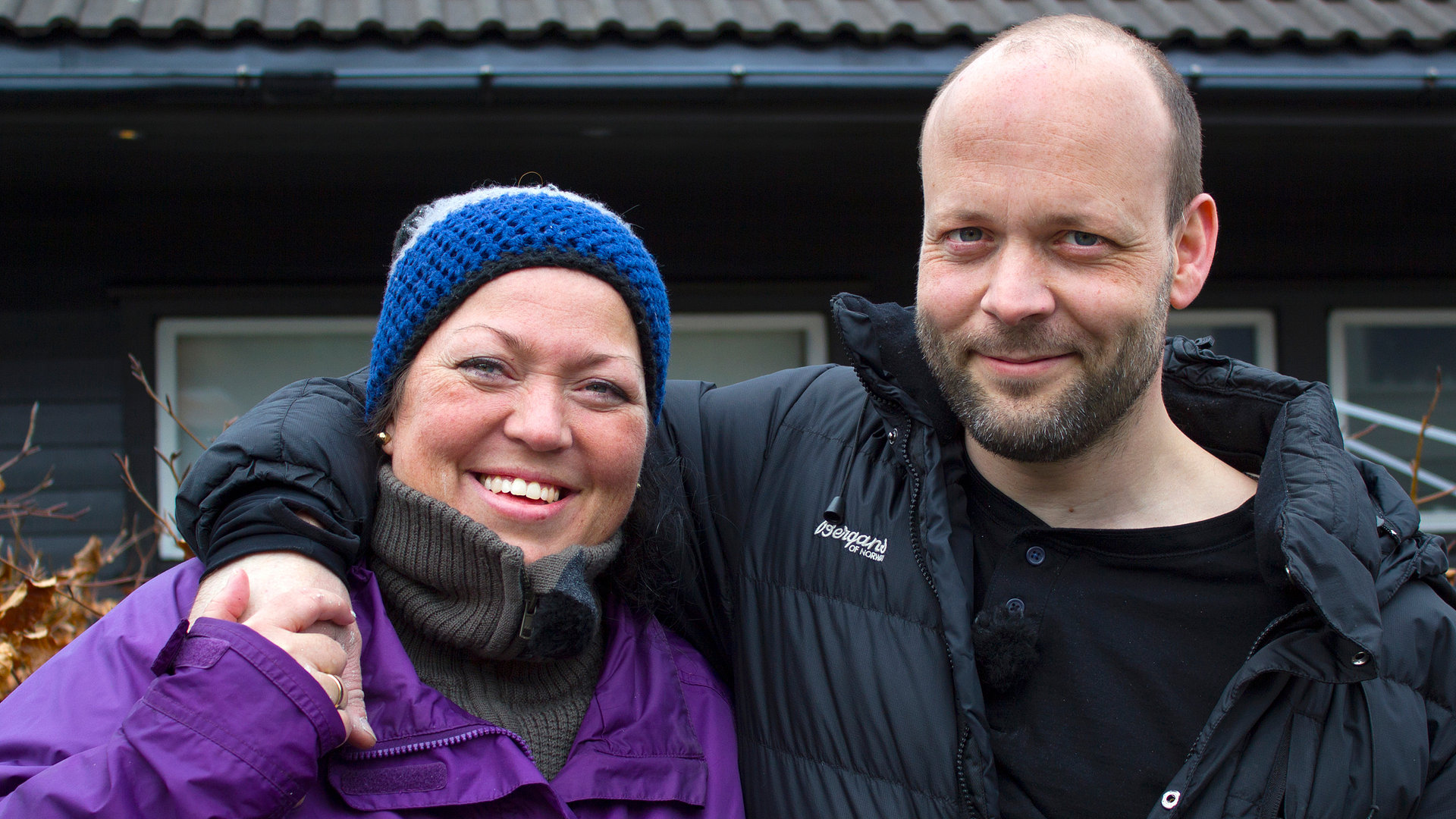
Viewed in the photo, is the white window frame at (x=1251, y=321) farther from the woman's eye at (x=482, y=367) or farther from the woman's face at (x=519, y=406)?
the woman's eye at (x=482, y=367)

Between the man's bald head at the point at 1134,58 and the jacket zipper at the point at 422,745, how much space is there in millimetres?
1290

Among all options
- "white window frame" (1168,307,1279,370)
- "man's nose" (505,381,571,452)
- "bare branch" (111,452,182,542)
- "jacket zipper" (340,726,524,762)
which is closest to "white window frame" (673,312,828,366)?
"white window frame" (1168,307,1279,370)

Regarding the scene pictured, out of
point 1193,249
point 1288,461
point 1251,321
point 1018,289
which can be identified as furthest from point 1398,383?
point 1018,289

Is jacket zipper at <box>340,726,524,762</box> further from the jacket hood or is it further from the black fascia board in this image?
the black fascia board

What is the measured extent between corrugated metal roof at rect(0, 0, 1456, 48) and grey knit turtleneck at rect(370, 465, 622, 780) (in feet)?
8.49

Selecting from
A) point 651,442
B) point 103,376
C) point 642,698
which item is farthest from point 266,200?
point 642,698

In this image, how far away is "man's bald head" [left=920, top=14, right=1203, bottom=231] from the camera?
6.14ft

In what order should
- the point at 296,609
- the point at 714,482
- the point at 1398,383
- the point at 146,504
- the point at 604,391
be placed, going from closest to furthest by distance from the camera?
the point at 296,609, the point at 604,391, the point at 714,482, the point at 146,504, the point at 1398,383

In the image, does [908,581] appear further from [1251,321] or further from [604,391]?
[1251,321]

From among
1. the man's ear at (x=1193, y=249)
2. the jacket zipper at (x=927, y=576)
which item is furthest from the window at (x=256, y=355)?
the man's ear at (x=1193, y=249)

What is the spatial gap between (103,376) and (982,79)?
4.29 m

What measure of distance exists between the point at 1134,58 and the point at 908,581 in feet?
3.18

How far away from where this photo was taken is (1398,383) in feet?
18.2

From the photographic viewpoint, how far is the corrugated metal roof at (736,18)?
3787 mm
